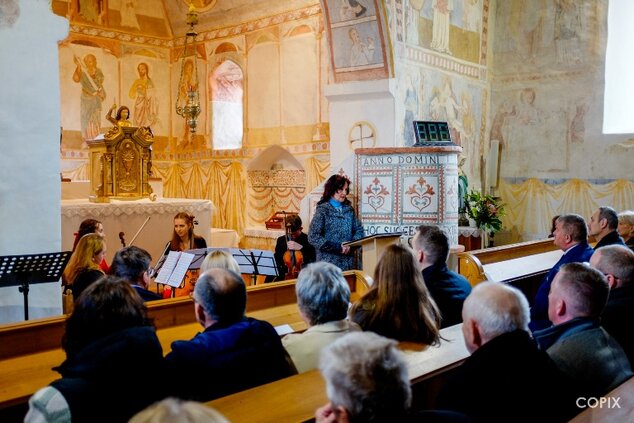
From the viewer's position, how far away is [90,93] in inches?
583

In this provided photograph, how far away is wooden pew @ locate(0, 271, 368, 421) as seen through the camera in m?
3.16

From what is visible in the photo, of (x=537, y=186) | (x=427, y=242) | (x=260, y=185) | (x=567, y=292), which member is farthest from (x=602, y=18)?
(x=567, y=292)

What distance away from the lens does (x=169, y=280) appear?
5477mm

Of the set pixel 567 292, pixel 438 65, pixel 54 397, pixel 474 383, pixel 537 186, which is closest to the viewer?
pixel 54 397

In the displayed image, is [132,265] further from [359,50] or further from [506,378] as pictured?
[359,50]

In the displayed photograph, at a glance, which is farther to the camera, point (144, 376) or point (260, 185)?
point (260, 185)

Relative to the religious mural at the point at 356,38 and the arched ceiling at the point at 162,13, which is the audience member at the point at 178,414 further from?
the arched ceiling at the point at 162,13

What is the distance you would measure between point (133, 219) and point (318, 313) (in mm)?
7775

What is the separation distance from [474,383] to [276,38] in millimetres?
12453

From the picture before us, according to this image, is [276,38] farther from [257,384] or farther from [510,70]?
[257,384]

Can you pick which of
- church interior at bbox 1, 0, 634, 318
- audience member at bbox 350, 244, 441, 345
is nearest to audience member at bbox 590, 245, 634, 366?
audience member at bbox 350, 244, 441, 345

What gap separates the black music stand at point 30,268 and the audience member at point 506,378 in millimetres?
3195

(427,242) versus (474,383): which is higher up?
(427,242)

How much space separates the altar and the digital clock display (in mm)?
3930
